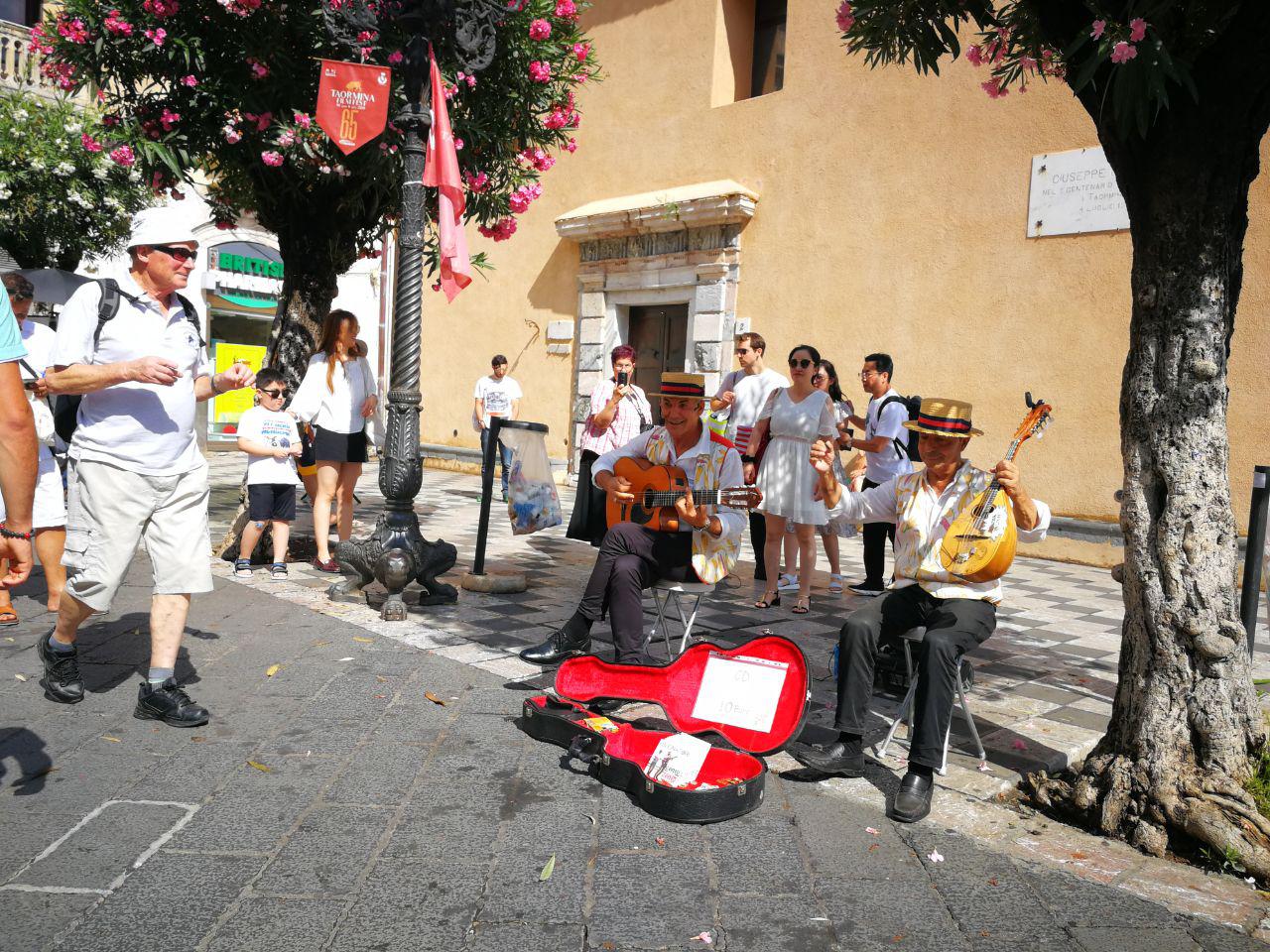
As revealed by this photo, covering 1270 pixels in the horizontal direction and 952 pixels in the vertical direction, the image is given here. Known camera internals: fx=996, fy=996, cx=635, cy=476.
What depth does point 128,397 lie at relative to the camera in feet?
12.7

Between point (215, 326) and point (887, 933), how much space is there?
20.8m

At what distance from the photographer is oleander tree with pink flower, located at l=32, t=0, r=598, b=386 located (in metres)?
6.60

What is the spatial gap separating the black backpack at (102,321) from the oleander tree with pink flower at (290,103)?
102 inches

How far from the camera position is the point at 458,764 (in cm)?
367

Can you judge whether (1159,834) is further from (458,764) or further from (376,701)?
(376,701)

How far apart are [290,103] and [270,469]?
250 centimetres

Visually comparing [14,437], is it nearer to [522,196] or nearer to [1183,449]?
[1183,449]

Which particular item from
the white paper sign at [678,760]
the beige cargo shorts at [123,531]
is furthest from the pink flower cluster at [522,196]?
the white paper sign at [678,760]

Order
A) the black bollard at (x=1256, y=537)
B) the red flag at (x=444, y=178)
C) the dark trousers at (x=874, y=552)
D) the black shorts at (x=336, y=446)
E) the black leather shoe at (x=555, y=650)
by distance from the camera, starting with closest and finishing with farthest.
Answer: the black bollard at (x=1256, y=537)
the black leather shoe at (x=555, y=650)
the red flag at (x=444, y=178)
the black shorts at (x=336, y=446)
the dark trousers at (x=874, y=552)

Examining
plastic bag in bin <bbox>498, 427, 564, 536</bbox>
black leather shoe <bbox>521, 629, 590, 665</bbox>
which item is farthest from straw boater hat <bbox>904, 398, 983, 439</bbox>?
plastic bag in bin <bbox>498, 427, 564, 536</bbox>

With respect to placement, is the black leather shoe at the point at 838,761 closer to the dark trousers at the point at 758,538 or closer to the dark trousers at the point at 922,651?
the dark trousers at the point at 922,651

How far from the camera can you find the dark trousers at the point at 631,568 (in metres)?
4.67

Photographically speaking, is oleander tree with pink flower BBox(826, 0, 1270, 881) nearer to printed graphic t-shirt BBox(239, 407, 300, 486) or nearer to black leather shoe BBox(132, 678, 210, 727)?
black leather shoe BBox(132, 678, 210, 727)

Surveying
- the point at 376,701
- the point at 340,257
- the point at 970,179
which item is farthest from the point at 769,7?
the point at 376,701
